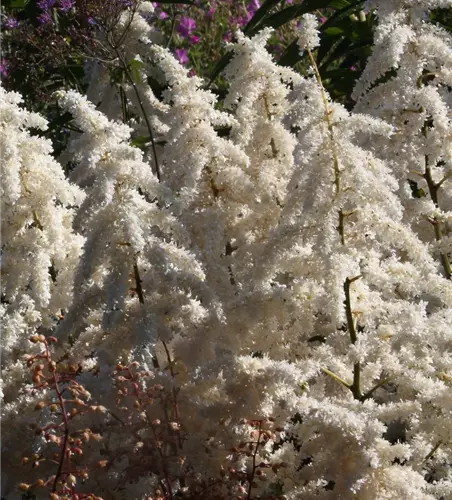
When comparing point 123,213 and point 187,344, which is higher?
point 123,213

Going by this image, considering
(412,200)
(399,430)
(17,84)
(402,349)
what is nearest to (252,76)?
(412,200)

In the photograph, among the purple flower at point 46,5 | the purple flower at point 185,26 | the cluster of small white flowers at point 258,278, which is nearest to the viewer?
the cluster of small white flowers at point 258,278

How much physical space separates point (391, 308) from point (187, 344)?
0.49 m

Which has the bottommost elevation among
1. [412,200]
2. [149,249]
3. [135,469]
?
[135,469]

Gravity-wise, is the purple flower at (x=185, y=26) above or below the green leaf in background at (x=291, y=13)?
above

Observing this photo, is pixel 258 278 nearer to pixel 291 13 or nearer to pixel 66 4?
pixel 66 4

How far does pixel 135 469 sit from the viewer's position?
240cm

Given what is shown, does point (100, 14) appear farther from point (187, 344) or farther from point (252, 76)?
point (187, 344)

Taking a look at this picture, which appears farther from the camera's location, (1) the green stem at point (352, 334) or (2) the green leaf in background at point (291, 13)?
(2) the green leaf in background at point (291, 13)

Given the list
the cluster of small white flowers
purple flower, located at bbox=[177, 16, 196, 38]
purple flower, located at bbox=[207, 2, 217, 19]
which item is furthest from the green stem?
purple flower, located at bbox=[207, 2, 217, 19]

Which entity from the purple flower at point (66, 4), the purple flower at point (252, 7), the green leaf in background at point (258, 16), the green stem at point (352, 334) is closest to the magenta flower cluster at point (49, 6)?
the purple flower at point (66, 4)

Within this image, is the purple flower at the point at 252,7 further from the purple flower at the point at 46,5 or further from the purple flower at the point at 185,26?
the purple flower at the point at 46,5

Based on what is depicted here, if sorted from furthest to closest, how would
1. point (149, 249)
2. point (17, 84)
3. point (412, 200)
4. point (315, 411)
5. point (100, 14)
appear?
point (17, 84)
point (100, 14)
point (412, 200)
point (149, 249)
point (315, 411)

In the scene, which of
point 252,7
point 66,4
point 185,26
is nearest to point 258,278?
point 66,4
